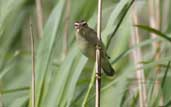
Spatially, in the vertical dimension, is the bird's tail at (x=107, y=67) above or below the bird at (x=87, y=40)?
below

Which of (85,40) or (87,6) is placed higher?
(87,6)

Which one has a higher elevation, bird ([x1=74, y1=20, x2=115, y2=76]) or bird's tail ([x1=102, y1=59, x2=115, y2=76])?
bird ([x1=74, y1=20, x2=115, y2=76])

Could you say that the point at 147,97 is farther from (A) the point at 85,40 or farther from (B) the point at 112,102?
(A) the point at 85,40

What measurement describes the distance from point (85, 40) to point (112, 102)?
0.27 meters

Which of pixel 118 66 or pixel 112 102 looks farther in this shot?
pixel 118 66

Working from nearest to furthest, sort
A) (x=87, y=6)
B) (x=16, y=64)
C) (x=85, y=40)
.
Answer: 1. (x=85, y=40)
2. (x=87, y=6)
3. (x=16, y=64)

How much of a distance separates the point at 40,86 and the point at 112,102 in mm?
271

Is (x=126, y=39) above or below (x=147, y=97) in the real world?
above

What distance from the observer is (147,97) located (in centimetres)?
182

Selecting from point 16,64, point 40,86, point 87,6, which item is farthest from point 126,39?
point 16,64

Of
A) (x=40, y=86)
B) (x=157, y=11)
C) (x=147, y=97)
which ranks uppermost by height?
(x=157, y=11)

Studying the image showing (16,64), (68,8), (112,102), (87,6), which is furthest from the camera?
(16,64)

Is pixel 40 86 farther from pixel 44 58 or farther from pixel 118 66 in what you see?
pixel 118 66

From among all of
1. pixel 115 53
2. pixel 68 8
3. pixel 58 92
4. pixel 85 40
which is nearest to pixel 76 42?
pixel 85 40
